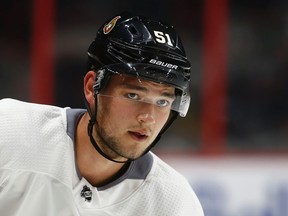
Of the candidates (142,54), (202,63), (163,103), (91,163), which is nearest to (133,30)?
(142,54)

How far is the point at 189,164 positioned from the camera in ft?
14.6

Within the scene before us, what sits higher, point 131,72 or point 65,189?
point 131,72

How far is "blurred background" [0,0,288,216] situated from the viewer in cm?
471

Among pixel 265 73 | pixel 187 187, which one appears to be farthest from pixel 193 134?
pixel 187 187

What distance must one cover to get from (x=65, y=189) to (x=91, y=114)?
0.23 metres

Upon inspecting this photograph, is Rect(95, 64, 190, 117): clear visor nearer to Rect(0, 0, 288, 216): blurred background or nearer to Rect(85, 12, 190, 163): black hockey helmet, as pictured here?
Rect(85, 12, 190, 163): black hockey helmet

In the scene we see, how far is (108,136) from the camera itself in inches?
87.4

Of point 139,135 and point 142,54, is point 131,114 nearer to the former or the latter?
point 139,135

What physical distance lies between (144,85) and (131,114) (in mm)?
92

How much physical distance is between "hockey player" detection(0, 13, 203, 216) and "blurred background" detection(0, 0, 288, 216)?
220 cm

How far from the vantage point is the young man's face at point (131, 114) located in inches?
85.4

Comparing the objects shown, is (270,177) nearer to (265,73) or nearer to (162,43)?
(265,73)

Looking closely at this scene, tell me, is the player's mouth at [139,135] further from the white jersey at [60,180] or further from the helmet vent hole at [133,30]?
the helmet vent hole at [133,30]

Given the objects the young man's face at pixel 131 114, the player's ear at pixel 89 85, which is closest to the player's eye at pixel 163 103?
the young man's face at pixel 131 114
